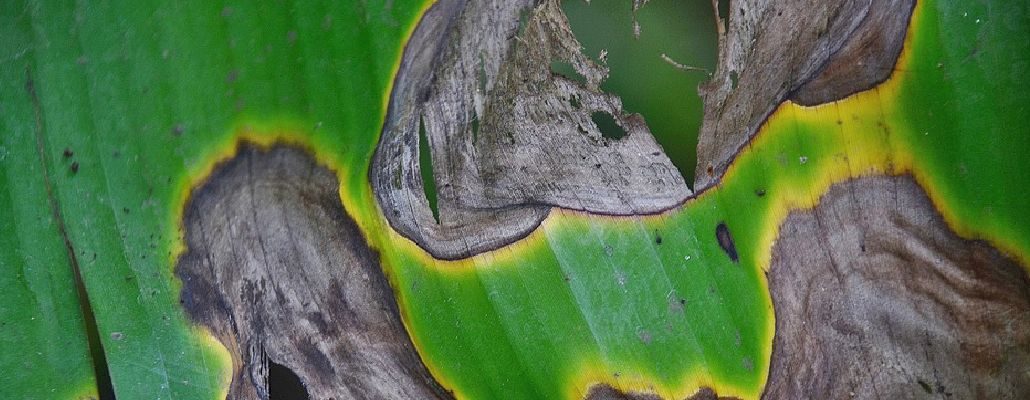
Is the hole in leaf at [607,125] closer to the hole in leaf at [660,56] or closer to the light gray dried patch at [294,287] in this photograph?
the hole in leaf at [660,56]

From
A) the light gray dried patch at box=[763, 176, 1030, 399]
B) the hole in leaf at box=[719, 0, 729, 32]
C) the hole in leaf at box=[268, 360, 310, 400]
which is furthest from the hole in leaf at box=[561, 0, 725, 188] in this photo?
the hole in leaf at box=[268, 360, 310, 400]

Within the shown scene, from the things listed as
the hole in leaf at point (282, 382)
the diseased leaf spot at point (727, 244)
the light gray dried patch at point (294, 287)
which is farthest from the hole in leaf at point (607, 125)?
the hole in leaf at point (282, 382)

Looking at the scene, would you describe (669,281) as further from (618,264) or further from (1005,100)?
(1005,100)

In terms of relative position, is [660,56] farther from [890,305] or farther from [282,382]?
[282,382]

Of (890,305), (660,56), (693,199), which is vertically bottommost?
(890,305)

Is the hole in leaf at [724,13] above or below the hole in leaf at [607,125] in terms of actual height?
above

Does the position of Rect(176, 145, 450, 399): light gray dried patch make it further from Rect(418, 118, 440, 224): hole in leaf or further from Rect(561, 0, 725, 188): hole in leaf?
Rect(561, 0, 725, 188): hole in leaf

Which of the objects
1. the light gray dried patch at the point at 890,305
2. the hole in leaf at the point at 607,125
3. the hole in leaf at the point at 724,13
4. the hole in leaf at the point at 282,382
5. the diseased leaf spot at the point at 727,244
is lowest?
the light gray dried patch at the point at 890,305

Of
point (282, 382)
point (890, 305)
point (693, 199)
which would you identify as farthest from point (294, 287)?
point (890, 305)
